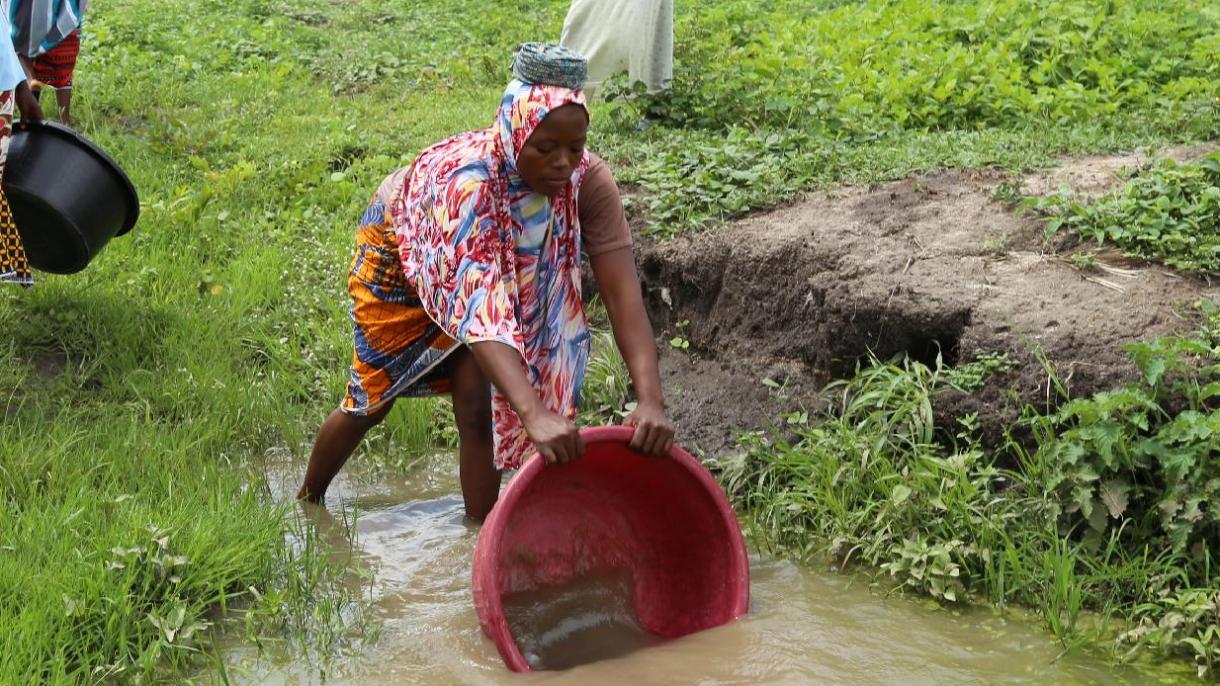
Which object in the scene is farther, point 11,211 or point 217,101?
point 217,101

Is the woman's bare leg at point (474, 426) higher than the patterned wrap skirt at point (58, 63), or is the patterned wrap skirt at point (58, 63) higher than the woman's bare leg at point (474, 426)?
the patterned wrap skirt at point (58, 63)

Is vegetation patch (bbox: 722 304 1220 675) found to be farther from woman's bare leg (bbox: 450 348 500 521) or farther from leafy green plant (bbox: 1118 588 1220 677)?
woman's bare leg (bbox: 450 348 500 521)

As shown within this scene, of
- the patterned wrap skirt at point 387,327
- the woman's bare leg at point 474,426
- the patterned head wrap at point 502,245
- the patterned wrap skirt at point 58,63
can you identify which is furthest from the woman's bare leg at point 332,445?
the patterned wrap skirt at point 58,63

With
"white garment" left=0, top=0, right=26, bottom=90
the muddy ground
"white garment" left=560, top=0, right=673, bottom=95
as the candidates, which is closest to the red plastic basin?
the muddy ground

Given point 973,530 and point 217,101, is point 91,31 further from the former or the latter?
point 973,530

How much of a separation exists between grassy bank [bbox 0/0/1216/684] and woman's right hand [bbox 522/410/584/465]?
756 mm

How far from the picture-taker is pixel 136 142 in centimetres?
705

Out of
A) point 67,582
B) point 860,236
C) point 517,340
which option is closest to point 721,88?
point 860,236

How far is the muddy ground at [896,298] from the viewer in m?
3.79

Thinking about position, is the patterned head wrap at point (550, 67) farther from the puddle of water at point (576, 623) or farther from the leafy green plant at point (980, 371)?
the leafy green plant at point (980, 371)

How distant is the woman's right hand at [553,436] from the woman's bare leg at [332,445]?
98cm

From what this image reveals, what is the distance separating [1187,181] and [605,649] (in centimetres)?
267

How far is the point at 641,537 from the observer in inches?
139

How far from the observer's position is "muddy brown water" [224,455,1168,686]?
3059mm
